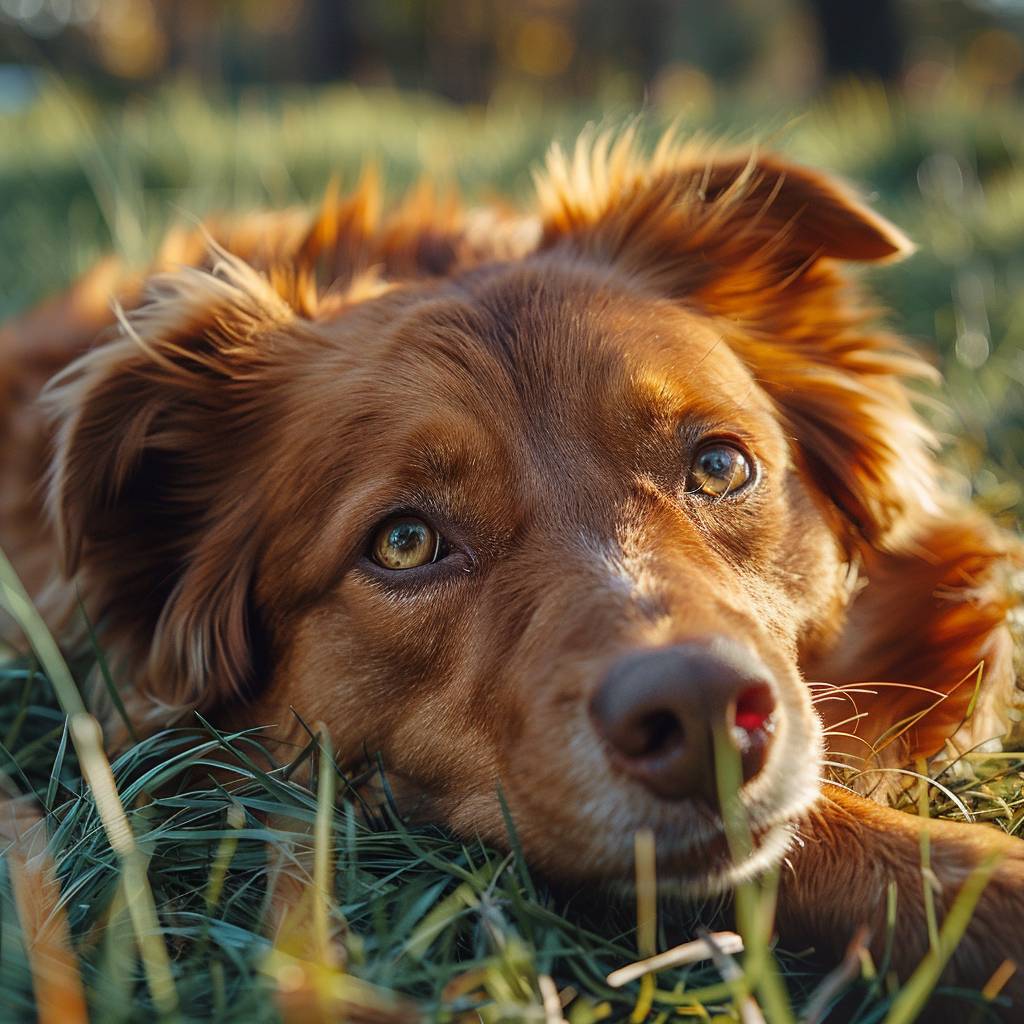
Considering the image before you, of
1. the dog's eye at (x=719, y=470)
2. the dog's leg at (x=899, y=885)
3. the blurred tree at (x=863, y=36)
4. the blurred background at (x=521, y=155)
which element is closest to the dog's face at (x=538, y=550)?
the dog's eye at (x=719, y=470)

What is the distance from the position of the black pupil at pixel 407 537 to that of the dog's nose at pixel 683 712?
2.39ft

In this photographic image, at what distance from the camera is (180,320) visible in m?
3.03

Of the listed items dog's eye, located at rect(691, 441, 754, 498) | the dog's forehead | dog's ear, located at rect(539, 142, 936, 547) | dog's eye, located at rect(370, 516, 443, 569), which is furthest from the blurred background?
dog's eye, located at rect(370, 516, 443, 569)

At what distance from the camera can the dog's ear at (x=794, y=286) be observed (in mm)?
3045

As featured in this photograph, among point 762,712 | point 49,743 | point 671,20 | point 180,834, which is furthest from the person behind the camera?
point 671,20

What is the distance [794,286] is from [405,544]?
1493mm

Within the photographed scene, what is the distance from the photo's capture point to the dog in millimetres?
1977

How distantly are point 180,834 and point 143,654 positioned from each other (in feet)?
3.09

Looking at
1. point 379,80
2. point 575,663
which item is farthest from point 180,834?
point 379,80

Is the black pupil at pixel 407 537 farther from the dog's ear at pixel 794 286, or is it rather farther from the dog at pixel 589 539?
the dog's ear at pixel 794 286

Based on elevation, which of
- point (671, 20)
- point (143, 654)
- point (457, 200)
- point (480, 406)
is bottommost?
point (143, 654)

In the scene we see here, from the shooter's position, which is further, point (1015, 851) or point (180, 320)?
point (180, 320)

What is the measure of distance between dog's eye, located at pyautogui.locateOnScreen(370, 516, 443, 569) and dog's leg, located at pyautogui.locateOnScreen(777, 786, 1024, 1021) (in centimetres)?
95

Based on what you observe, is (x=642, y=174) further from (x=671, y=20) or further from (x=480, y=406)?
(x=671, y=20)
